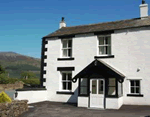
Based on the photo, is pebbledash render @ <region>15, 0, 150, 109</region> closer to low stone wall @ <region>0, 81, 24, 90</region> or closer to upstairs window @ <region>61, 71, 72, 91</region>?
upstairs window @ <region>61, 71, 72, 91</region>

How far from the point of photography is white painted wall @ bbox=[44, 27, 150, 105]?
12703mm

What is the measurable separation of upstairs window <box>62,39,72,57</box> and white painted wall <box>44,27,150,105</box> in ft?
1.37

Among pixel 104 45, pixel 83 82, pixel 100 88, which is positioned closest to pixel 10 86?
pixel 83 82

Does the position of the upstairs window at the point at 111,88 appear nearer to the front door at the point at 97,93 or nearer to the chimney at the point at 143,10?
the front door at the point at 97,93

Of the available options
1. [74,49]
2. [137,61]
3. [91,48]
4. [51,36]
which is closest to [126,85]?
[137,61]

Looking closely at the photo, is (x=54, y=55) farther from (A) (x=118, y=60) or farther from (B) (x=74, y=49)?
(A) (x=118, y=60)

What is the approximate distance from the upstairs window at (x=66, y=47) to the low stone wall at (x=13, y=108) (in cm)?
629

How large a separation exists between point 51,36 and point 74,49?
107 inches

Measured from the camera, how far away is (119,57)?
13.5 metres

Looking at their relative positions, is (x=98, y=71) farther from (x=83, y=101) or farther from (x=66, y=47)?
(x=66, y=47)

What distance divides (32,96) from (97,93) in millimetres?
5499

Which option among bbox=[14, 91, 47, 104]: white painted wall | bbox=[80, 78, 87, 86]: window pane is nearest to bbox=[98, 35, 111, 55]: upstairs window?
bbox=[80, 78, 87, 86]: window pane

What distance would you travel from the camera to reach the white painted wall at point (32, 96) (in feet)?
42.8

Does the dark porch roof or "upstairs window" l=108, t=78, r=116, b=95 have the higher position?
the dark porch roof
